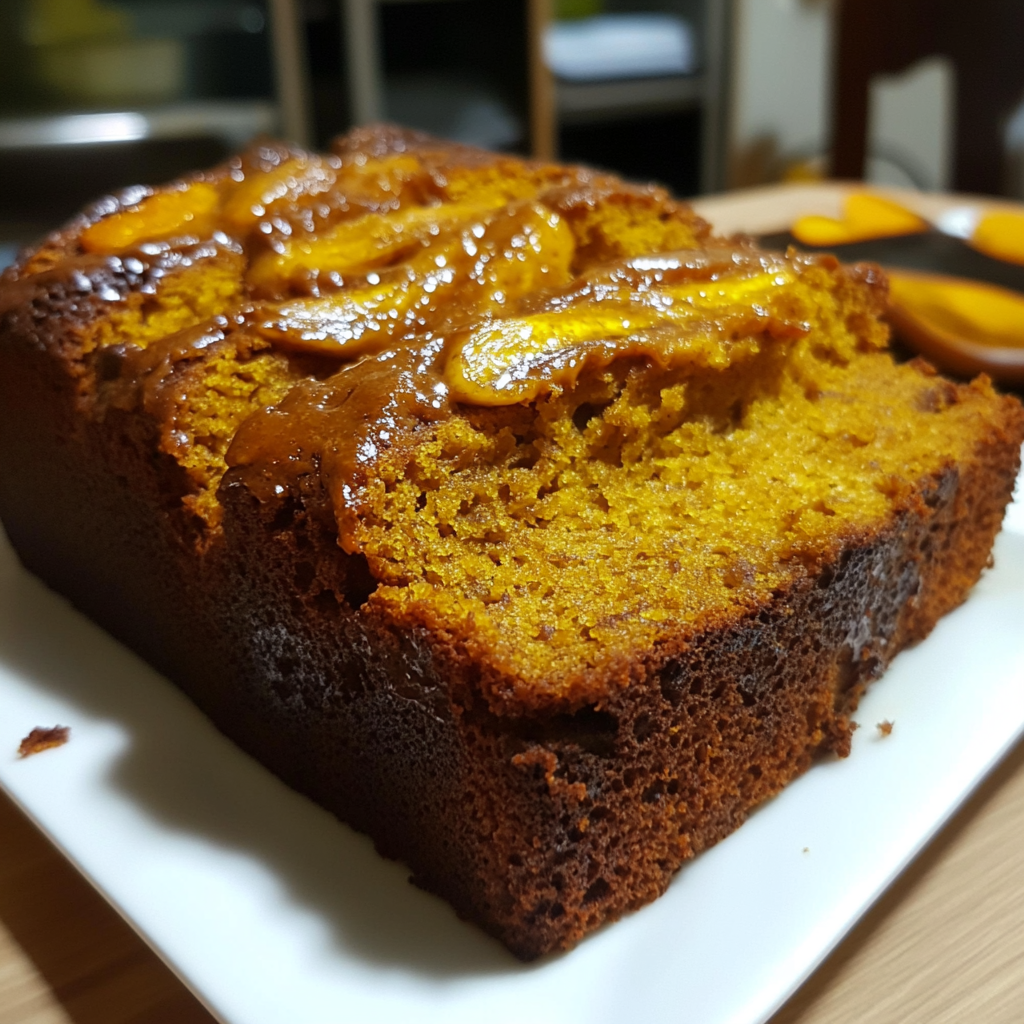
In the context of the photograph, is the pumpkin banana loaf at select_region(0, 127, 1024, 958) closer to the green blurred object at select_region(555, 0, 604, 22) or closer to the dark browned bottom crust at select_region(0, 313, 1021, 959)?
the dark browned bottom crust at select_region(0, 313, 1021, 959)

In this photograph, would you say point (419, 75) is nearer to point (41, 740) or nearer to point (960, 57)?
point (960, 57)

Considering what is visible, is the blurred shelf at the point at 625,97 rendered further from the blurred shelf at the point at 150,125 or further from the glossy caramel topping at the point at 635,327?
the glossy caramel topping at the point at 635,327

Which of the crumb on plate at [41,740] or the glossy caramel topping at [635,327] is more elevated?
the glossy caramel topping at [635,327]

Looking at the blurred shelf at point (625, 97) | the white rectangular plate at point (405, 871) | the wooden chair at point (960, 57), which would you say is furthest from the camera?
the blurred shelf at point (625, 97)

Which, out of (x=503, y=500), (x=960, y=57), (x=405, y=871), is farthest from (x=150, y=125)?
(x=405, y=871)

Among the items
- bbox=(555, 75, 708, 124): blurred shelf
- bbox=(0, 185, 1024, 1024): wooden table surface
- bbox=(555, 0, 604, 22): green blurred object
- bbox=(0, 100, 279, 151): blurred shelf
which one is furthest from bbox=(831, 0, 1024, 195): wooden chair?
bbox=(0, 185, 1024, 1024): wooden table surface

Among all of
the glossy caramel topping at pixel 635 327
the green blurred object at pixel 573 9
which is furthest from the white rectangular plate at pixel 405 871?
the green blurred object at pixel 573 9

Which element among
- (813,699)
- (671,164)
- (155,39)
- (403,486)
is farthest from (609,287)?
(671,164)
